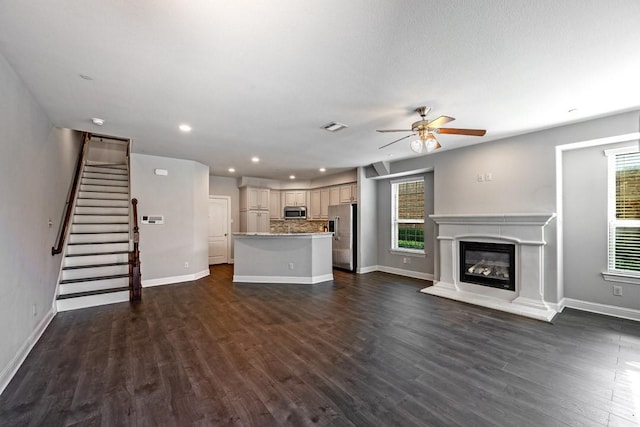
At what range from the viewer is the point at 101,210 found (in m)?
5.69

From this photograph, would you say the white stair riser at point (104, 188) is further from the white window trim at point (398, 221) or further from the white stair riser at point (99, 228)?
the white window trim at point (398, 221)

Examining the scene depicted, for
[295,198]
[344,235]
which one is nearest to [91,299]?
[344,235]

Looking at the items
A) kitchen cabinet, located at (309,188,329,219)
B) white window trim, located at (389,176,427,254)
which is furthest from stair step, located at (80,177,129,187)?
white window trim, located at (389,176,427,254)

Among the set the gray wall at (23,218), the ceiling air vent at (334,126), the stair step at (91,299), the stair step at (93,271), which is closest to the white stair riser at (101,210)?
the stair step at (93,271)

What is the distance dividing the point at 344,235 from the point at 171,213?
13.5 feet

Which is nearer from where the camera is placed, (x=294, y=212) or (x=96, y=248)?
(x=96, y=248)

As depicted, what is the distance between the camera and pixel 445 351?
281 centimetres

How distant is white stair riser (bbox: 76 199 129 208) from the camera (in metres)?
5.66

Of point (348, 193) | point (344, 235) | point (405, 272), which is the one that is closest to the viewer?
point (405, 272)

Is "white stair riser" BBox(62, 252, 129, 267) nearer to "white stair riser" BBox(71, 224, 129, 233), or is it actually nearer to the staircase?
the staircase

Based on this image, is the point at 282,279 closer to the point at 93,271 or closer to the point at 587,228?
the point at 93,271

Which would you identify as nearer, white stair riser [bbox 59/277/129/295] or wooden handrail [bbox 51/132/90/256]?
wooden handrail [bbox 51/132/90/256]

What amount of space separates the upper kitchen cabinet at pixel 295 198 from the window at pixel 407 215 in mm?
3086

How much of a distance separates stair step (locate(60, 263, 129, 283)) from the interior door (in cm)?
316
